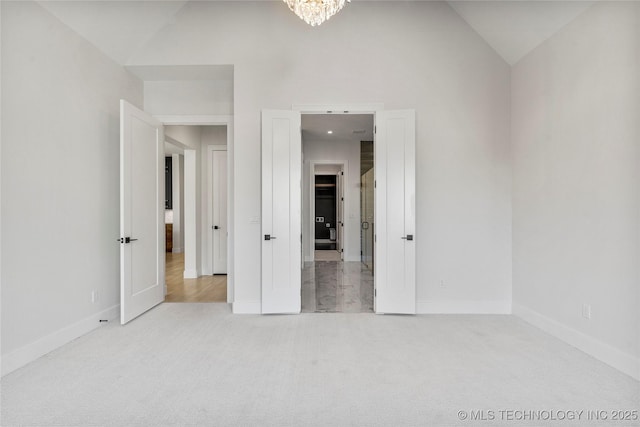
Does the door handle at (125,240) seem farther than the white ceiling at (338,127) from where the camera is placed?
No

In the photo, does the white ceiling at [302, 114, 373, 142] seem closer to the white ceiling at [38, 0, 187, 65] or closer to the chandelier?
the white ceiling at [38, 0, 187, 65]

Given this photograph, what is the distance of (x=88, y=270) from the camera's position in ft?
10.2

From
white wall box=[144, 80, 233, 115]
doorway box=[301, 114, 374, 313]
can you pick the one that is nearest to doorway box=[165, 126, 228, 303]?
white wall box=[144, 80, 233, 115]

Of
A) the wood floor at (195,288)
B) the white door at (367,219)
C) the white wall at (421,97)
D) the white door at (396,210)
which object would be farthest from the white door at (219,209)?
the white door at (396,210)

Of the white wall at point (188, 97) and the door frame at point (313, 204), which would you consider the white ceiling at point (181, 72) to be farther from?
the door frame at point (313, 204)

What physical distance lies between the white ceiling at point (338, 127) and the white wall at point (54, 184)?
3106mm

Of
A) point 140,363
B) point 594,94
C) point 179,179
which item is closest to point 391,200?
point 594,94

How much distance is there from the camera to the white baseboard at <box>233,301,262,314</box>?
3.59 m

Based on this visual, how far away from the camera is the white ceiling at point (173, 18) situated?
9.18 feet

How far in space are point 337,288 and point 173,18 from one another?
4.16 meters

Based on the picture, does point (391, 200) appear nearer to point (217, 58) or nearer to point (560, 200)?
point (560, 200)

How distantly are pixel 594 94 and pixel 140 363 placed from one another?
424 centimetres

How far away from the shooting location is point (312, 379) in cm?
216

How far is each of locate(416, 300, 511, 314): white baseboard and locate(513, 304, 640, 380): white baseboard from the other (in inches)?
8.9
